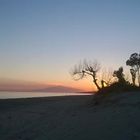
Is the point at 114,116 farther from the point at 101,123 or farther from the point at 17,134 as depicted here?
the point at 17,134

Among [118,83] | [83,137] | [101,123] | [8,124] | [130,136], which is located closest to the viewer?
[130,136]

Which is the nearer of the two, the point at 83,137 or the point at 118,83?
the point at 83,137

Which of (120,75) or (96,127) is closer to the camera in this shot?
(96,127)

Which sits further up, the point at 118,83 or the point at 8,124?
the point at 118,83

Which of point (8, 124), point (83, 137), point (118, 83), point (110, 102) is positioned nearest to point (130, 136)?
point (83, 137)

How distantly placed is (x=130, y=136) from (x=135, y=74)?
1653 inches

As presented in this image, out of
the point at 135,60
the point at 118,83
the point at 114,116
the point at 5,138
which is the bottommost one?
the point at 5,138

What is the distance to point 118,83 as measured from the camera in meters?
27.2

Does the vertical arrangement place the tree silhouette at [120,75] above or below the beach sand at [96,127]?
above

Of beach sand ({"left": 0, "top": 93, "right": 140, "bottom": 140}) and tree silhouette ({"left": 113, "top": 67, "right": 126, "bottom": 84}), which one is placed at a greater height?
tree silhouette ({"left": 113, "top": 67, "right": 126, "bottom": 84})

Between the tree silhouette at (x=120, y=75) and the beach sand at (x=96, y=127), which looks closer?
the beach sand at (x=96, y=127)

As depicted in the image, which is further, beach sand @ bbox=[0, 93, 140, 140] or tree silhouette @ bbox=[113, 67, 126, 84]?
tree silhouette @ bbox=[113, 67, 126, 84]

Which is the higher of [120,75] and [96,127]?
[120,75]

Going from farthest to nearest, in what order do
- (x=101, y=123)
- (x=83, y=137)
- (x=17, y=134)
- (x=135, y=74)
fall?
(x=135, y=74), (x=17, y=134), (x=101, y=123), (x=83, y=137)
